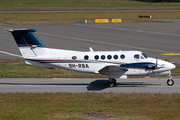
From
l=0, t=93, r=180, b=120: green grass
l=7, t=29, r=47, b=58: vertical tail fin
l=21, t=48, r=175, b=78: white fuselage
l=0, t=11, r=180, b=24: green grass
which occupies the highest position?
l=0, t=11, r=180, b=24: green grass

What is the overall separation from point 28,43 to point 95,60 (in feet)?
16.1

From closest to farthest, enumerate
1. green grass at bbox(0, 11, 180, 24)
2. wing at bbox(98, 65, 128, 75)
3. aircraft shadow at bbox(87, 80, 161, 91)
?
wing at bbox(98, 65, 128, 75) → aircraft shadow at bbox(87, 80, 161, 91) → green grass at bbox(0, 11, 180, 24)

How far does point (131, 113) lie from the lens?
499 inches

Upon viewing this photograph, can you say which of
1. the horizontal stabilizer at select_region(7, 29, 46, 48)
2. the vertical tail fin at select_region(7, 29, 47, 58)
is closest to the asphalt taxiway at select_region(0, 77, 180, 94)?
the vertical tail fin at select_region(7, 29, 47, 58)

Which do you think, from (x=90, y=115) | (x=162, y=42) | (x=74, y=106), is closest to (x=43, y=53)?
(x=74, y=106)

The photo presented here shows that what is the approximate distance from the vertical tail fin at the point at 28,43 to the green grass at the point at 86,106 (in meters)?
3.51

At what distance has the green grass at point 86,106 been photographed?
1236 cm

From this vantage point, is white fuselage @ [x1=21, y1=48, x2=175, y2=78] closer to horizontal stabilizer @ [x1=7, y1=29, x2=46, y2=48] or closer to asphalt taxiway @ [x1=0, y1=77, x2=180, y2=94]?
horizontal stabilizer @ [x1=7, y1=29, x2=46, y2=48]

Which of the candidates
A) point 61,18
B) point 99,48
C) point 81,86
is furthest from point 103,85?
point 61,18

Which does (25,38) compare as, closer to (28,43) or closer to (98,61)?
(28,43)

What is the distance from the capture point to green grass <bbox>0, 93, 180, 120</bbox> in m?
12.4

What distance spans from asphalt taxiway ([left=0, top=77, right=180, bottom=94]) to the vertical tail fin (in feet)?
8.38

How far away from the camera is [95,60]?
64.7ft

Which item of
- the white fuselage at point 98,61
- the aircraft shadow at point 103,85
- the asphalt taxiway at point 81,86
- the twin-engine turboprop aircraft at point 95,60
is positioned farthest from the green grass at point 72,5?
the white fuselage at point 98,61
